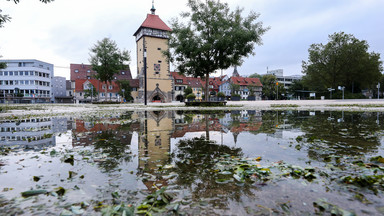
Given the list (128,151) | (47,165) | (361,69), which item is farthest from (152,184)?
(361,69)

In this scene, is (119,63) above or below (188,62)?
above

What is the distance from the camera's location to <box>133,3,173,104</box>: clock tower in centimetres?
5091

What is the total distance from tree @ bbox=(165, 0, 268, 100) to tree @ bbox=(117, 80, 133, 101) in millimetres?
43689

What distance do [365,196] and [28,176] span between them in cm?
339

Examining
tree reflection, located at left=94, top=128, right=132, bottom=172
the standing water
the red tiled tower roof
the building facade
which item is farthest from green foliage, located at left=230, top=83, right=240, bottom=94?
tree reflection, located at left=94, top=128, right=132, bottom=172

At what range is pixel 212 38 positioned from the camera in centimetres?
2002

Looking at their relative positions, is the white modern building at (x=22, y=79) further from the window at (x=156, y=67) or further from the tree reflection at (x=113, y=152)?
the tree reflection at (x=113, y=152)

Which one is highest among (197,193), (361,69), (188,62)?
(361,69)

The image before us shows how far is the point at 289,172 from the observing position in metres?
2.28

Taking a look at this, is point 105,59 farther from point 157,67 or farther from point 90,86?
point 90,86

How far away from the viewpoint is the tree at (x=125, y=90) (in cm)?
6168

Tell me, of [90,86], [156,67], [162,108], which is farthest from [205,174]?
[90,86]

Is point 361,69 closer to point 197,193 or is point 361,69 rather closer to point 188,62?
point 188,62

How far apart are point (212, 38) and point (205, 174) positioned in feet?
63.8
